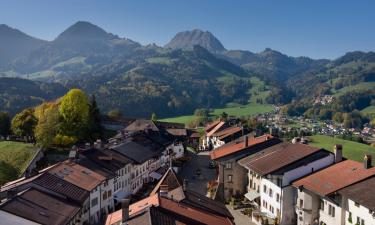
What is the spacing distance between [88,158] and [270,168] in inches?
923

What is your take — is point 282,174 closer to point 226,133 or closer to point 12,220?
point 12,220

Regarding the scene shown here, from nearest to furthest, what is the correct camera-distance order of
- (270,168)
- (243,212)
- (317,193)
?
1. (317,193)
2. (270,168)
3. (243,212)

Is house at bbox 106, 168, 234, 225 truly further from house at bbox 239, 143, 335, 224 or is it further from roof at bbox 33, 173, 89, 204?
house at bbox 239, 143, 335, 224

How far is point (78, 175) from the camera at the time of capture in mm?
51500

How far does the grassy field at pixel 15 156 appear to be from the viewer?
66.1m

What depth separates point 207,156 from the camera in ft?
326

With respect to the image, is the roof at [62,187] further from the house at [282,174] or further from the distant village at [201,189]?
the house at [282,174]

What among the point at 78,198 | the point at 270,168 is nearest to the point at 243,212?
the point at 270,168

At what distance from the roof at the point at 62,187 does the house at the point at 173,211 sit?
8493mm

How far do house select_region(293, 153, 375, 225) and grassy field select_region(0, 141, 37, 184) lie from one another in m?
39.9

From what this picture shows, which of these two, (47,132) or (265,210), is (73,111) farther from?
(265,210)

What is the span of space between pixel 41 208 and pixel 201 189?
32808 millimetres

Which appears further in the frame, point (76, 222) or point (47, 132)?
point (47, 132)

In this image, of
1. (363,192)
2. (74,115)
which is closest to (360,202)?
(363,192)
